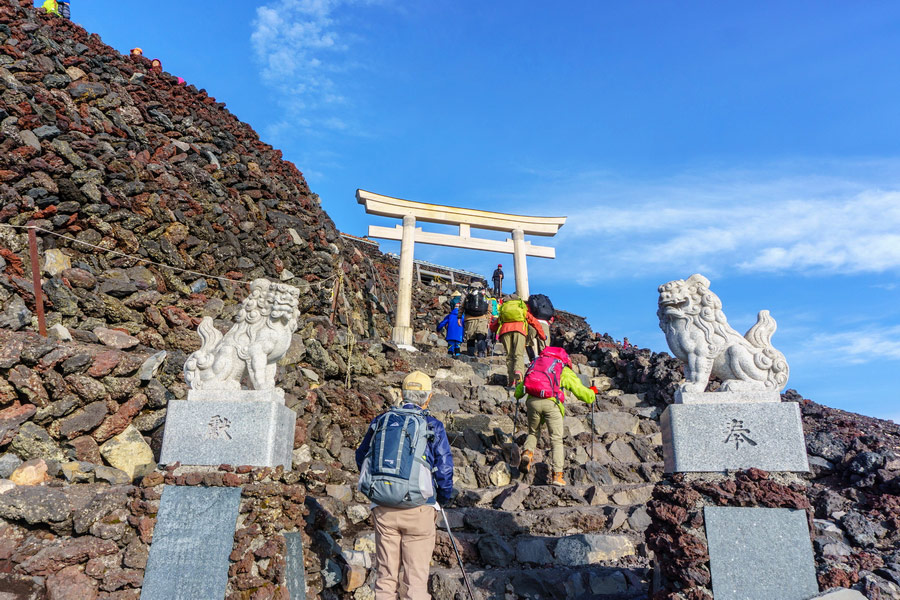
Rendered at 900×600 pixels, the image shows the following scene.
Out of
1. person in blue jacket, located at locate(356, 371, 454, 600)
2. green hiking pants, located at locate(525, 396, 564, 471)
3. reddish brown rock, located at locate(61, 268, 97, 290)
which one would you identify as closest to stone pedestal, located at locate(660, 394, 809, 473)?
person in blue jacket, located at locate(356, 371, 454, 600)

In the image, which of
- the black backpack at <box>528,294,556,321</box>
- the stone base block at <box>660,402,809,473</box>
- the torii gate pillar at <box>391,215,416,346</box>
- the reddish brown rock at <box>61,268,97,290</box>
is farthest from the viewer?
the torii gate pillar at <box>391,215,416,346</box>

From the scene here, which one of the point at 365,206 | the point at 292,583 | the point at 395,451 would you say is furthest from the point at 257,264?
the point at 395,451

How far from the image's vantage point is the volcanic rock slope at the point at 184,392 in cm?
432

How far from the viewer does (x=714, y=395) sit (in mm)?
4008

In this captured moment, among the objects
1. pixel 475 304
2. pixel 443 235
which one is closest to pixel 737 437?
pixel 475 304

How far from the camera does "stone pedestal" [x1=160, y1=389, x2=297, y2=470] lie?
427 cm

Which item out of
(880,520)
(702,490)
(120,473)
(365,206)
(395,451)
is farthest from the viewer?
(365,206)

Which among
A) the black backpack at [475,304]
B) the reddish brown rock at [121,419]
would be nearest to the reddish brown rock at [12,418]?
the reddish brown rock at [121,419]

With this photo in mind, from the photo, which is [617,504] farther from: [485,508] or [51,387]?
[51,387]

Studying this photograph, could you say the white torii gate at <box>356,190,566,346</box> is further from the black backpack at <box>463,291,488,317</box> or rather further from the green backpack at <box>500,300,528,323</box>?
the green backpack at <box>500,300,528,323</box>

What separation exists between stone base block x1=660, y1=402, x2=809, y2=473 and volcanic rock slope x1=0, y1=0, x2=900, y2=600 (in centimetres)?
30

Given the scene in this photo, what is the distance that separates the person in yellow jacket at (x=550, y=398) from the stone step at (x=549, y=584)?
157 centimetres

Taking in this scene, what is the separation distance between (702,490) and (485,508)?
8.36ft

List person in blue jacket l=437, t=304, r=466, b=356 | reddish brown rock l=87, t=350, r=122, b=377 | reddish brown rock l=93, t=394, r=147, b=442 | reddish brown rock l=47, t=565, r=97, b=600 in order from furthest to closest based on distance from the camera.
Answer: person in blue jacket l=437, t=304, r=466, b=356, reddish brown rock l=87, t=350, r=122, b=377, reddish brown rock l=93, t=394, r=147, b=442, reddish brown rock l=47, t=565, r=97, b=600
